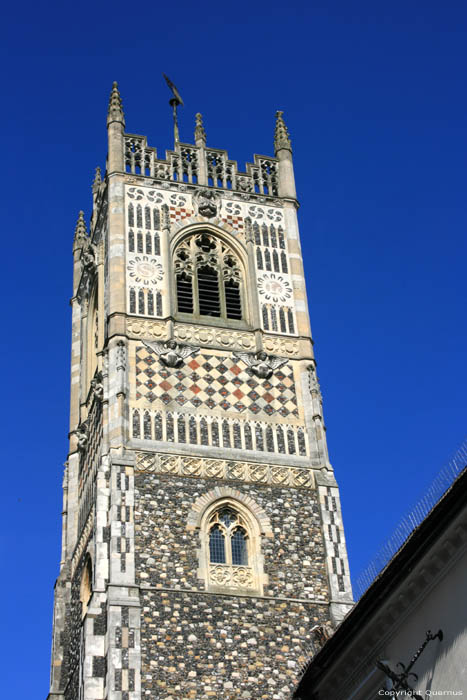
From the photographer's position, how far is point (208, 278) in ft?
118

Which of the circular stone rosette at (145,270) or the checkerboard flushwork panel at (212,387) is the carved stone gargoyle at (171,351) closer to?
the checkerboard flushwork panel at (212,387)

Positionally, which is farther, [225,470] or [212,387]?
[212,387]

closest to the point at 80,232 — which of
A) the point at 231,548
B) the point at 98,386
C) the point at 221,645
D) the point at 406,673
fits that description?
the point at 98,386

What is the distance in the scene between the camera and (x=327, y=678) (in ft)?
77.9

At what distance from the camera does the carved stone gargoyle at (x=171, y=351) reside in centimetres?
3300

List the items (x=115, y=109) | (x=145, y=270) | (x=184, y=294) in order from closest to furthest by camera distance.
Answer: (x=145, y=270) < (x=184, y=294) < (x=115, y=109)

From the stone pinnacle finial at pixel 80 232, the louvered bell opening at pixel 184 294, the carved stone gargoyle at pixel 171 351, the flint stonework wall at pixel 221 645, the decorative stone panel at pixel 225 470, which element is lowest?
the flint stonework wall at pixel 221 645

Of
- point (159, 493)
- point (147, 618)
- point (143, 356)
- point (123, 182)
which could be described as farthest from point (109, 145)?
point (147, 618)

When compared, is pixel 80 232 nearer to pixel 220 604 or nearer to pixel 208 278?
pixel 208 278

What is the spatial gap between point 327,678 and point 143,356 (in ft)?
39.5

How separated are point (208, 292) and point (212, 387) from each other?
3.75 meters

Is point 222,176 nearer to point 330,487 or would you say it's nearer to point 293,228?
point 293,228

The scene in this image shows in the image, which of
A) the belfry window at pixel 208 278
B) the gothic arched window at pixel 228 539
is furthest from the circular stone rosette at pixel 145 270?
the gothic arched window at pixel 228 539

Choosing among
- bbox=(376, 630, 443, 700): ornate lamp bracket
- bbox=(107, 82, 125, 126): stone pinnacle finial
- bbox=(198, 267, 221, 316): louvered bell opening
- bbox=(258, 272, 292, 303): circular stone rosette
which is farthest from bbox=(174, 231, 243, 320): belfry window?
bbox=(376, 630, 443, 700): ornate lamp bracket
